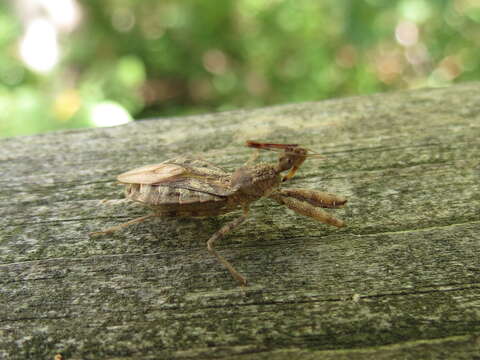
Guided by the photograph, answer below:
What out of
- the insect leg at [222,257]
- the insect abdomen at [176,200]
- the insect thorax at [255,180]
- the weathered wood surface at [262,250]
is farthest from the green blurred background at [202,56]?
the insect leg at [222,257]

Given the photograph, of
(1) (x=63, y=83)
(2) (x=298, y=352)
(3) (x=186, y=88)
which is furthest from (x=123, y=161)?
(3) (x=186, y=88)

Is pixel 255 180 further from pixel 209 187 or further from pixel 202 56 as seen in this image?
pixel 202 56

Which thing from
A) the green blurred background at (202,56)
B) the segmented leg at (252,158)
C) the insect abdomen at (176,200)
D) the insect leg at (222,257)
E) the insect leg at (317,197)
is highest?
the green blurred background at (202,56)

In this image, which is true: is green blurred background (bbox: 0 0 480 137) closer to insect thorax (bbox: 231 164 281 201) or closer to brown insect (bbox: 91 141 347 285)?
brown insect (bbox: 91 141 347 285)

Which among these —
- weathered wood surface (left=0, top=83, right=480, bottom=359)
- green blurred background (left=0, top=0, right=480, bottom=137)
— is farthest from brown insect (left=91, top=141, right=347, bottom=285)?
green blurred background (left=0, top=0, right=480, bottom=137)

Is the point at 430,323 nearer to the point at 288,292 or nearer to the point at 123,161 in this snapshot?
the point at 288,292

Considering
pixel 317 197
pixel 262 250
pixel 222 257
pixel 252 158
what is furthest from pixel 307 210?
pixel 252 158

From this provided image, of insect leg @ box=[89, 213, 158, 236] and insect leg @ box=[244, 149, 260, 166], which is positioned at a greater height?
insect leg @ box=[244, 149, 260, 166]

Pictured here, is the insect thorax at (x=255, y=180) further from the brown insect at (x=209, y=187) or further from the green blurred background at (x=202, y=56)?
the green blurred background at (x=202, y=56)
